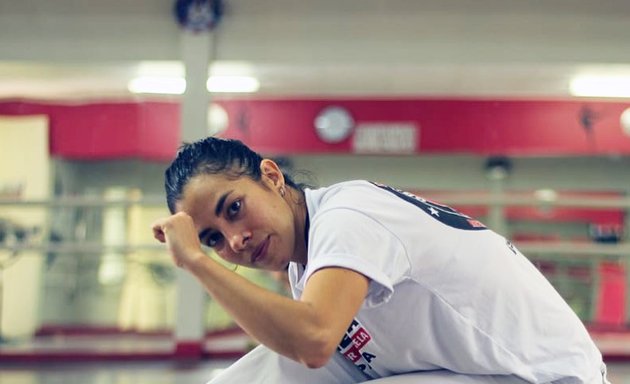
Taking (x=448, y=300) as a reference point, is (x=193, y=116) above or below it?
above

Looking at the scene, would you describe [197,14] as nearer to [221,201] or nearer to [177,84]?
[177,84]

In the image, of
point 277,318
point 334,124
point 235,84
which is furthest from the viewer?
point 334,124

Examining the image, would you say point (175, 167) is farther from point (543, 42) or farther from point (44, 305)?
point (44, 305)

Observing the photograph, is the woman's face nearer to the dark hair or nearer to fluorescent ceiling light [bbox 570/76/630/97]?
the dark hair

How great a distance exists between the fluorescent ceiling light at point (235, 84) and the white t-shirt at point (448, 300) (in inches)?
213

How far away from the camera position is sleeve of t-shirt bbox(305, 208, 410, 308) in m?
1.14

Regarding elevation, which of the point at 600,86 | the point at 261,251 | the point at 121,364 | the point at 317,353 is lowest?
the point at 121,364

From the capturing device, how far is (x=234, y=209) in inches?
51.8

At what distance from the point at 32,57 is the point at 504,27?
11.3 feet

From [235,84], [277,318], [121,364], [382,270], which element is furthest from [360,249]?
[235,84]

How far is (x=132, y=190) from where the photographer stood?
8305 mm

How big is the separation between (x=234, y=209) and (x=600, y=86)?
6.60m

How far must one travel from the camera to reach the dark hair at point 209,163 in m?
1.33

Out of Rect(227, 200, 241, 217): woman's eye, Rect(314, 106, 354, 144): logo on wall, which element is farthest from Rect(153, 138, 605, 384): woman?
Rect(314, 106, 354, 144): logo on wall
